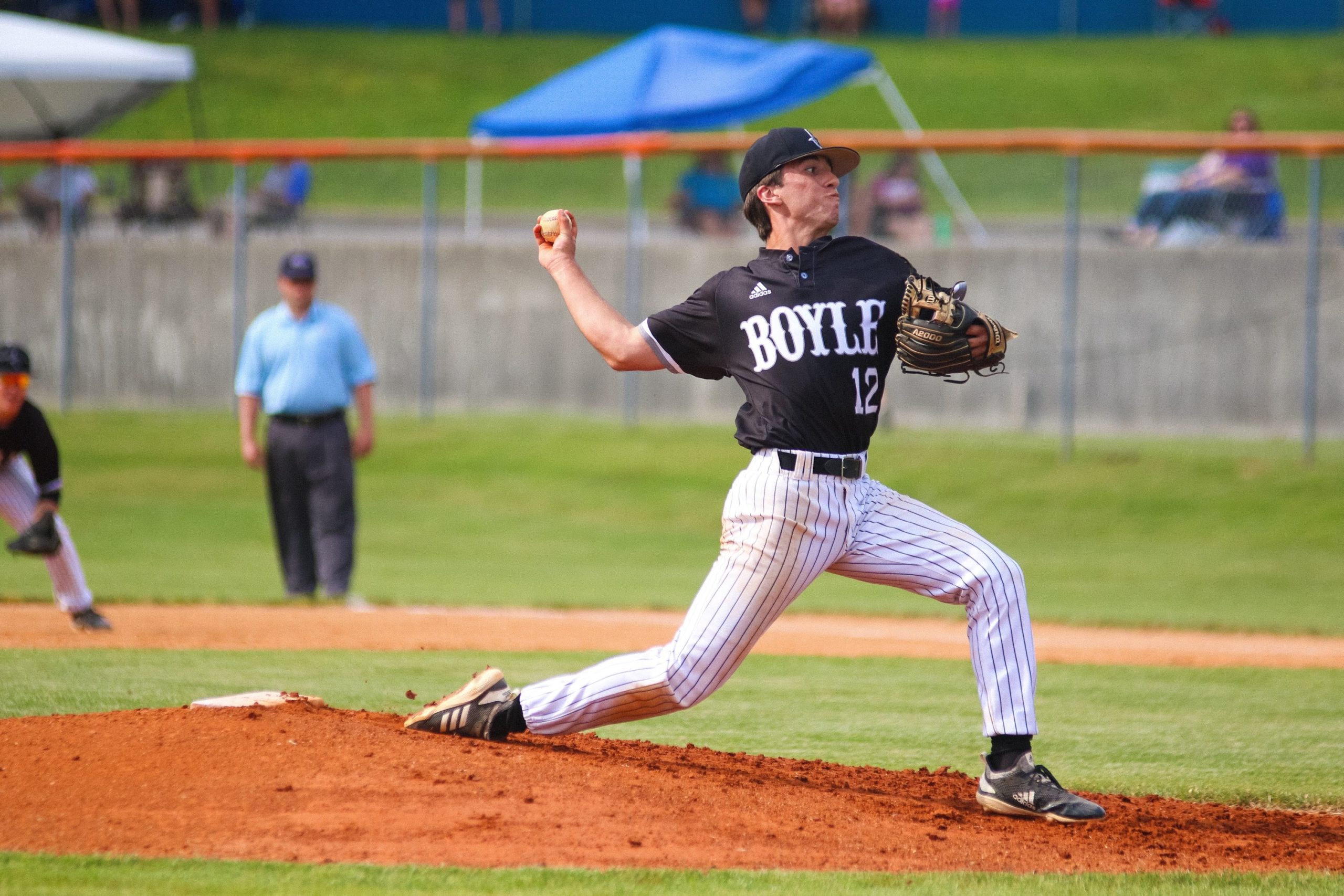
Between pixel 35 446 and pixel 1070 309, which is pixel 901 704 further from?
pixel 1070 309

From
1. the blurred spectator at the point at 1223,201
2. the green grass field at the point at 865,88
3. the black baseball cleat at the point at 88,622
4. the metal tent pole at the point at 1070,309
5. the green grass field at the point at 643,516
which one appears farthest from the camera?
the green grass field at the point at 865,88

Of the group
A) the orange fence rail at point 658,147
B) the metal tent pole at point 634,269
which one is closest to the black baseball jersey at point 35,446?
the metal tent pole at point 634,269

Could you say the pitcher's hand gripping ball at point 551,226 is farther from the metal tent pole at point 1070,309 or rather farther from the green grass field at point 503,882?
the metal tent pole at point 1070,309

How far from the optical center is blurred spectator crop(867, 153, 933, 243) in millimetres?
15102

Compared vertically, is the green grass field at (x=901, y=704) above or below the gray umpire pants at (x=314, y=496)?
below

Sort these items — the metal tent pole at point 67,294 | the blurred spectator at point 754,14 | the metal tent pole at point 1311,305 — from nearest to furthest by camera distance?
1. the metal tent pole at point 1311,305
2. the metal tent pole at point 67,294
3. the blurred spectator at point 754,14

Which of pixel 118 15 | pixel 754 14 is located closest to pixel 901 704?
pixel 754 14

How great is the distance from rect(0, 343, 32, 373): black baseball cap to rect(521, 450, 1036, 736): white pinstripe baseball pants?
174 inches

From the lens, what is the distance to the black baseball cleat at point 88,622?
8672 millimetres

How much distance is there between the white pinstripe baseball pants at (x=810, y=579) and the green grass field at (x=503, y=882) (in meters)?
0.65

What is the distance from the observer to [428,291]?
51.9 ft

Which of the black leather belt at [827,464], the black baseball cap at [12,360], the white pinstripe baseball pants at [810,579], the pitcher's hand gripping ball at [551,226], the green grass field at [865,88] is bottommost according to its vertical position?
the white pinstripe baseball pants at [810,579]

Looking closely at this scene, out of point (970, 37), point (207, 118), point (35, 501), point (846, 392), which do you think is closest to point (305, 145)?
point (35, 501)

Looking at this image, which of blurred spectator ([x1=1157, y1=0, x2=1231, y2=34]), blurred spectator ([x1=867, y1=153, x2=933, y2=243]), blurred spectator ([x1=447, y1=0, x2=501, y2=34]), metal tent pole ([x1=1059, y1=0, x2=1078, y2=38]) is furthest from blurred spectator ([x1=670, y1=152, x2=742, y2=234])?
blurred spectator ([x1=1157, y1=0, x2=1231, y2=34])
